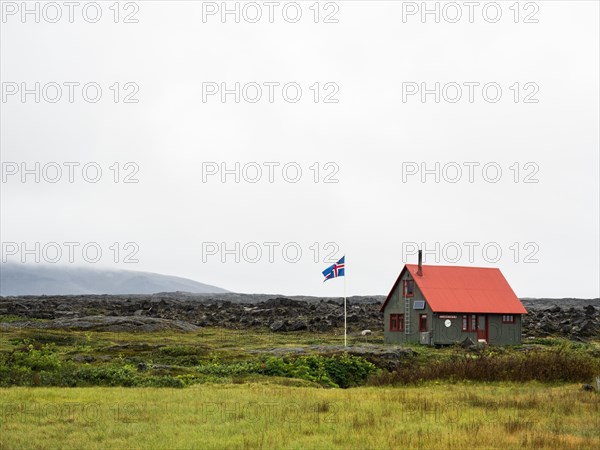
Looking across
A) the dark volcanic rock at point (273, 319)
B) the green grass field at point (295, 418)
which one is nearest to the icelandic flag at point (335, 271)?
the green grass field at point (295, 418)

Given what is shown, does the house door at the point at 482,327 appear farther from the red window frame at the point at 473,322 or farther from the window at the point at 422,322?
the window at the point at 422,322

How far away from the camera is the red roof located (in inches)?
2399

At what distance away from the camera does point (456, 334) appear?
2391 inches

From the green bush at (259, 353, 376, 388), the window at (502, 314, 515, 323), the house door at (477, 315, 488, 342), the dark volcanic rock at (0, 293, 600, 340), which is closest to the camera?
the green bush at (259, 353, 376, 388)

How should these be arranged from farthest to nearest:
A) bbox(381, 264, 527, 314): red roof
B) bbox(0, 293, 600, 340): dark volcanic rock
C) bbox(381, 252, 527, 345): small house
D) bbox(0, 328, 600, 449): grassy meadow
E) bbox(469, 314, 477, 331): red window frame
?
1. bbox(0, 293, 600, 340): dark volcanic rock
2. bbox(469, 314, 477, 331): red window frame
3. bbox(381, 264, 527, 314): red roof
4. bbox(381, 252, 527, 345): small house
5. bbox(0, 328, 600, 449): grassy meadow

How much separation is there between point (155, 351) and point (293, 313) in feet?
182

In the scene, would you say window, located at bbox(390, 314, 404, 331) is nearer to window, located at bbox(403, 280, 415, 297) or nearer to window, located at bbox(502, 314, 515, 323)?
window, located at bbox(403, 280, 415, 297)

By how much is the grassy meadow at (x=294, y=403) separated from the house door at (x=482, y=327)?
11.0 meters

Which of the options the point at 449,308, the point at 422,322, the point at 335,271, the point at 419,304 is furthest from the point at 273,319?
the point at 335,271

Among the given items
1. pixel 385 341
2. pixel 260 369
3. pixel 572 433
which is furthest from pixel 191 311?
pixel 572 433

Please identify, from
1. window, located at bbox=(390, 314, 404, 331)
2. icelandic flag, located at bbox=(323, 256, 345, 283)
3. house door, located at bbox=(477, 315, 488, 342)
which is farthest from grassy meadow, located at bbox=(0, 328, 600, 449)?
house door, located at bbox=(477, 315, 488, 342)

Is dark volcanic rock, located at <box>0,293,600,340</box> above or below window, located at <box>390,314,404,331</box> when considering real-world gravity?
below

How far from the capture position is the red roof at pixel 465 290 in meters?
60.9

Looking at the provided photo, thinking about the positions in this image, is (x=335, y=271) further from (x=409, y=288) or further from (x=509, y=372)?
(x=509, y=372)
